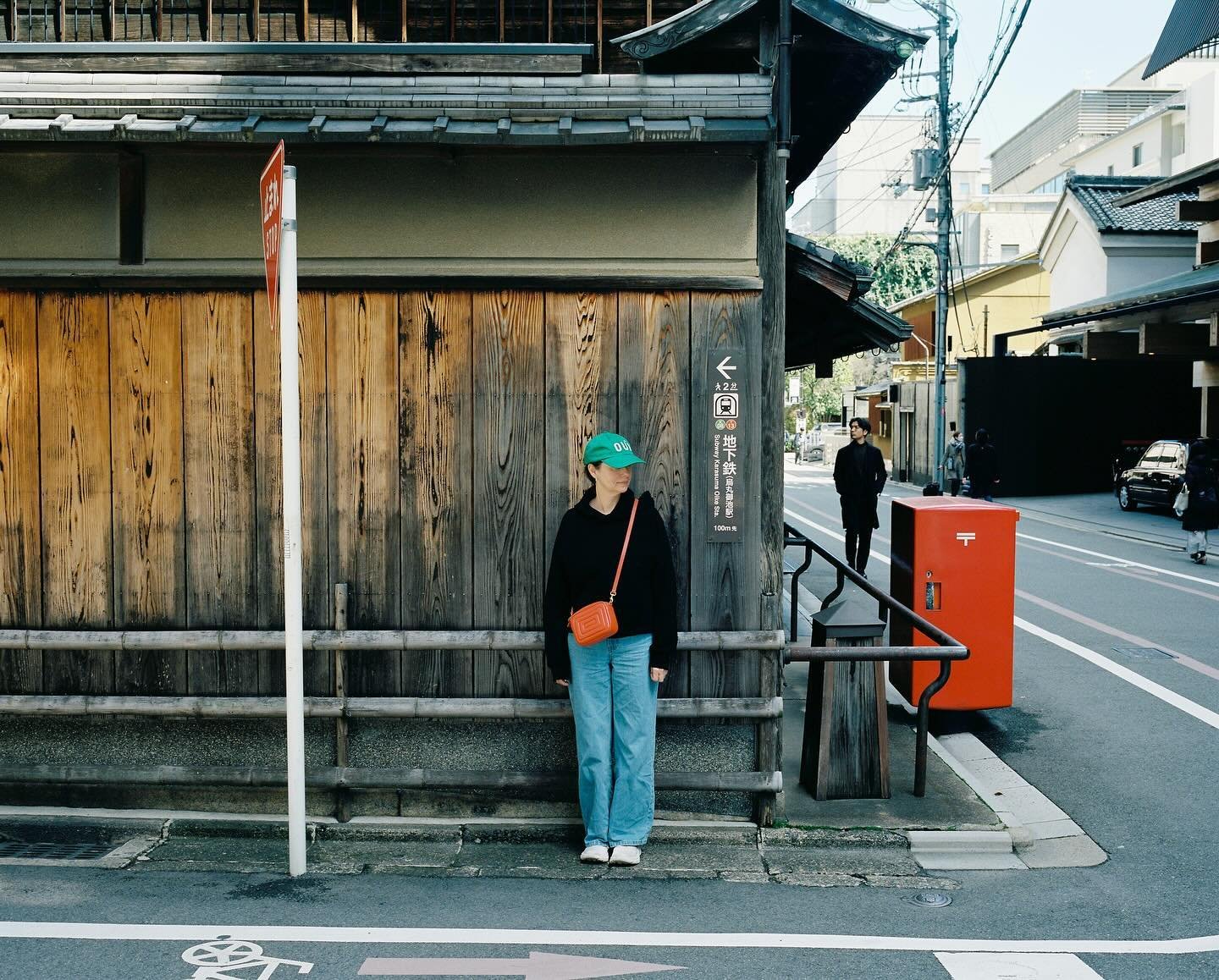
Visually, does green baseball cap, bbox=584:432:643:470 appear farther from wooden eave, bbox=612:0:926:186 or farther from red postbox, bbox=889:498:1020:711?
red postbox, bbox=889:498:1020:711

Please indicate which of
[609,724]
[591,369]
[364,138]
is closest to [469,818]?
[609,724]

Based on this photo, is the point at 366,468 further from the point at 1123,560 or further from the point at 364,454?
the point at 1123,560

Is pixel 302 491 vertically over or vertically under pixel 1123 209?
under

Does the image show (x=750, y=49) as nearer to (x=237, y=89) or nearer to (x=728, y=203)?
(x=728, y=203)

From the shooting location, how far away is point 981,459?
2556cm

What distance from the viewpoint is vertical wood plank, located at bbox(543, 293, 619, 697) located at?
18.6ft

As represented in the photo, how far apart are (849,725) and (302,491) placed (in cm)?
316

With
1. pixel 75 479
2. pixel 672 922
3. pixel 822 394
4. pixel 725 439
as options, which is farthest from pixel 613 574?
pixel 822 394

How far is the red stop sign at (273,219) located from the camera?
476 cm

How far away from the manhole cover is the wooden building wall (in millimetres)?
1294

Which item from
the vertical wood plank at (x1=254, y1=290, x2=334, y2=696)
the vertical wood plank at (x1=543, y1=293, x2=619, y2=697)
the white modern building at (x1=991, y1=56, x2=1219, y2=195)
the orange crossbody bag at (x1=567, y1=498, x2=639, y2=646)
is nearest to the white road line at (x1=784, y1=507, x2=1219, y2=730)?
the vertical wood plank at (x1=543, y1=293, x2=619, y2=697)

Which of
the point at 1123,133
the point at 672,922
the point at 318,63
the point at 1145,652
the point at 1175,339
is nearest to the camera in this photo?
the point at 672,922

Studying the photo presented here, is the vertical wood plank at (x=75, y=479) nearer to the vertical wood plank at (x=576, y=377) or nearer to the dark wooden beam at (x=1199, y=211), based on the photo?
the vertical wood plank at (x=576, y=377)

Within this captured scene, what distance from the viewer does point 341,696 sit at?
5.62 metres
